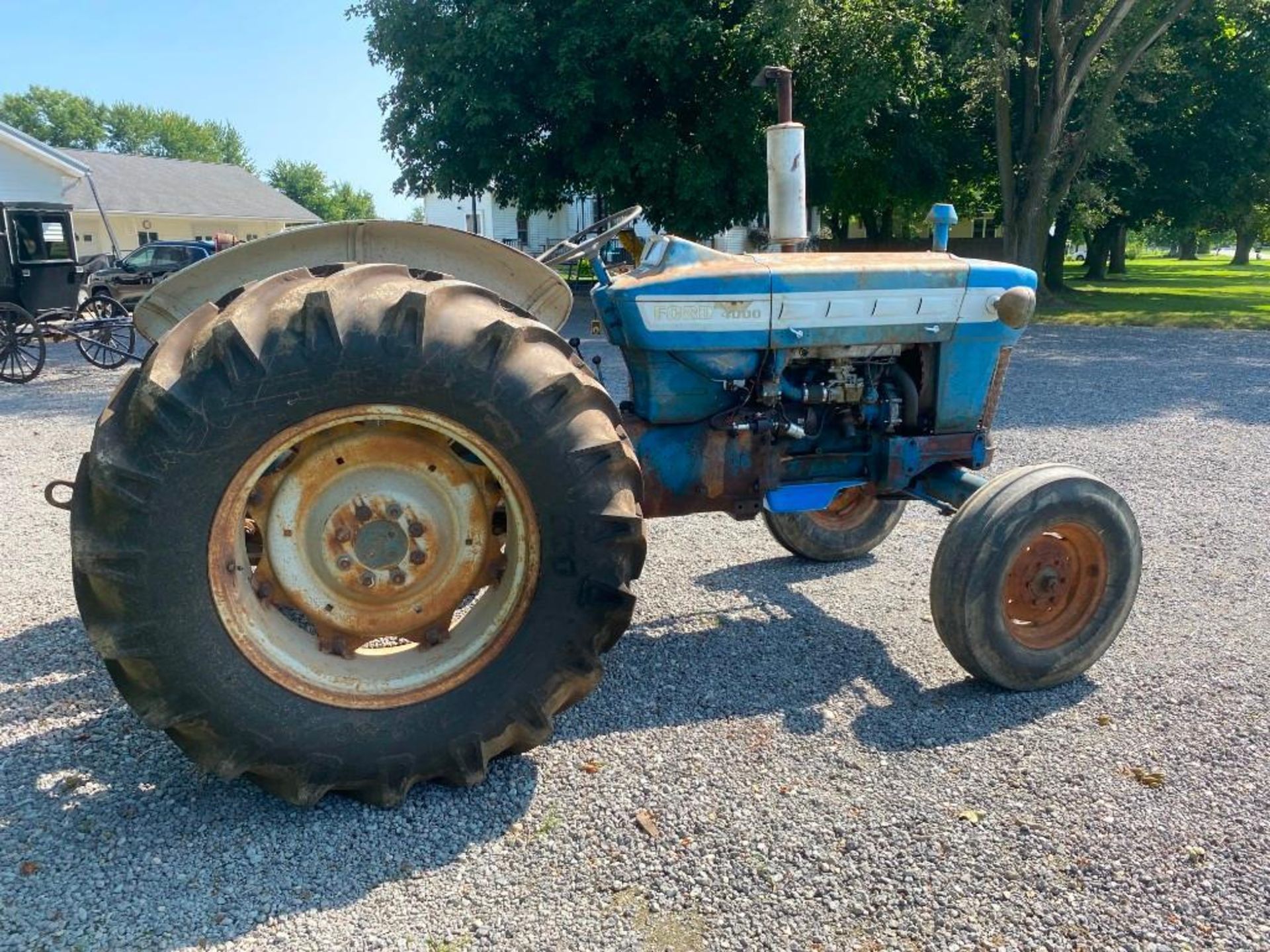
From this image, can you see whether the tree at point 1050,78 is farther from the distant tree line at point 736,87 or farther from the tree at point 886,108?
the tree at point 886,108

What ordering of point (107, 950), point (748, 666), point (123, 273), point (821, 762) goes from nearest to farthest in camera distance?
point (107, 950), point (821, 762), point (748, 666), point (123, 273)

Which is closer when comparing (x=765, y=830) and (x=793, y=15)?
(x=765, y=830)

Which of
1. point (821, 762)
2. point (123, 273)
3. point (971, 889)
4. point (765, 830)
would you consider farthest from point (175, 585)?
point (123, 273)

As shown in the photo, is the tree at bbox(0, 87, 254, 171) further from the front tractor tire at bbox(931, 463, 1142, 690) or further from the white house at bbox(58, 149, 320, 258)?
the front tractor tire at bbox(931, 463, 1142, 690)

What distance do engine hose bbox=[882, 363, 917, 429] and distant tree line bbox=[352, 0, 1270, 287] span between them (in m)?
13.6

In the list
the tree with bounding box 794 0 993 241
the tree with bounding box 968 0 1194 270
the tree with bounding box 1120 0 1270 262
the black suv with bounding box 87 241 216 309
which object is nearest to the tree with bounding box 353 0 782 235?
the tree with bounding box 794 0 993 241

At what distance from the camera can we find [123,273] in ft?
72.9

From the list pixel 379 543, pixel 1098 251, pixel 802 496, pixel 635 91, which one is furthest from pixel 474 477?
pixel 1098 251

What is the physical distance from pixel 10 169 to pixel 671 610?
31098 mm

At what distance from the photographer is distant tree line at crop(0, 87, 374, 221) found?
63.9 meters

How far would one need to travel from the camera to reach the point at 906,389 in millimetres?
3844

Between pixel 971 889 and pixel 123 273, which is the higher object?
pixel 123 273

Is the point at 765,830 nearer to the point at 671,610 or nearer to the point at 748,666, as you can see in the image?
the point at 748,666

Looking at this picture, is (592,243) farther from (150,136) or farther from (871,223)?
(150,136)
